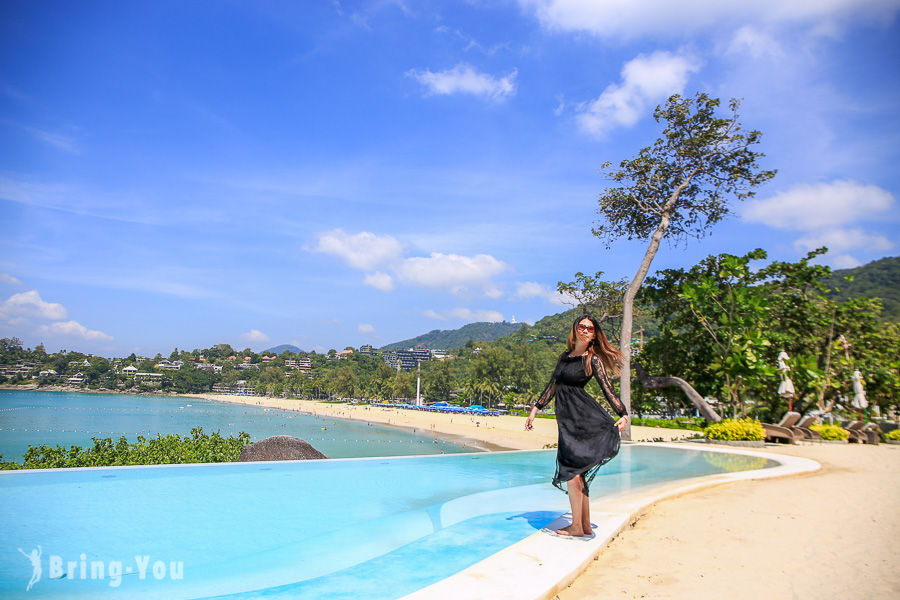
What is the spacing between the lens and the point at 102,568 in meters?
3.47

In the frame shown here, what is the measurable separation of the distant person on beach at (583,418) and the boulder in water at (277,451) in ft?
20.9

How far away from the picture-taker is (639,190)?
18.2 m

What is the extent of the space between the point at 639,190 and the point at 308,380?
327 feet

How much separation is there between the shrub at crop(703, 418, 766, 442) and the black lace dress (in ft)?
37.8

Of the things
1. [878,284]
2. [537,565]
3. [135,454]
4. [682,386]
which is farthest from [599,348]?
[878,284]

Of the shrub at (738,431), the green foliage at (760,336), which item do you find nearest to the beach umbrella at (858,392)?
the green foliage at (760,336)

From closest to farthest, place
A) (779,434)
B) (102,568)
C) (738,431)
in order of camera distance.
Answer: (102,568), (738,431), (779,434)

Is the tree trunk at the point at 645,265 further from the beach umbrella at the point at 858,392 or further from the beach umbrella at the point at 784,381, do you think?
the beach umbrella at the point at 858,392

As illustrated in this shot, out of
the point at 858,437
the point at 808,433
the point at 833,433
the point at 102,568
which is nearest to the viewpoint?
the point at 102,568

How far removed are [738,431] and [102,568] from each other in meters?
13.9

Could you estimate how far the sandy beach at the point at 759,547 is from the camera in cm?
278

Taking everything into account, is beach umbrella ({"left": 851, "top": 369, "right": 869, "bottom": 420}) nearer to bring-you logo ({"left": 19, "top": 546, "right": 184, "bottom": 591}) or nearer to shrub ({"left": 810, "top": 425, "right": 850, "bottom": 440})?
shrub ({"left": 810, "top": 425, "right": 850, "bottom": 440})

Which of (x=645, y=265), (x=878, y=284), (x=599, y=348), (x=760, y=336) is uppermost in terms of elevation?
(x=878, y=284)

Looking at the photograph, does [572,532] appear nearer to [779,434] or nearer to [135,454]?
[135,454]
